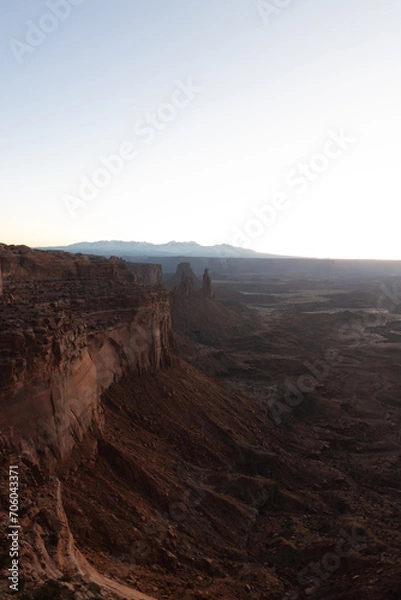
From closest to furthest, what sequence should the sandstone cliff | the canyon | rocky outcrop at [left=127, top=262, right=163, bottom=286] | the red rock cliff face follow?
1. the sandstone cliff
2. the canyon
3. the red rock cliff face
4. rocky outcrop at [left=127, top=262, right=163, bottom=286]

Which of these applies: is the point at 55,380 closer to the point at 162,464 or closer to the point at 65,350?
the point at 65,350

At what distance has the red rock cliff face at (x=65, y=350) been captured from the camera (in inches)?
487

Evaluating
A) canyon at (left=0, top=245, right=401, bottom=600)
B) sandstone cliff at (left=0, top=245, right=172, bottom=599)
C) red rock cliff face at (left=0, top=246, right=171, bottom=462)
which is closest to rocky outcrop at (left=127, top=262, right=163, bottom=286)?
canyon at (left=0, top=245, right=401, bottom=600)

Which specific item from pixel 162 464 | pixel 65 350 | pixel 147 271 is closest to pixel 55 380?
pixel 65 350

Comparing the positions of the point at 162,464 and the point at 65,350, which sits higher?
the point at 65,350

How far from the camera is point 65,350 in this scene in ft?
47.7

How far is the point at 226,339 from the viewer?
6153 cm

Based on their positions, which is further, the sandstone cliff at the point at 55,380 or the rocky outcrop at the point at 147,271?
the rocky outcrop at the point at 147,271

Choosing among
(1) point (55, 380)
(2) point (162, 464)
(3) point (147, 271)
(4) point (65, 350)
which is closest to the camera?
(1) point (55, 380)

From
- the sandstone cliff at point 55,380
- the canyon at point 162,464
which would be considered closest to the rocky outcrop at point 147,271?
the canyon at point 162,464

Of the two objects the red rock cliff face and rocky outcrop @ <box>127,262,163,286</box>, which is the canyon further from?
rocky outcrop @ <box>127,262,163,286</box>

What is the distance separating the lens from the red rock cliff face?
40.5ft

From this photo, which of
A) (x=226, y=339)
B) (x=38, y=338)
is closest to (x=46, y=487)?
(x=38, y=338)

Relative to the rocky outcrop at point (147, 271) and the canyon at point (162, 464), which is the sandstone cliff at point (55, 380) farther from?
the rocky outcrop at point (147, 271)
